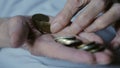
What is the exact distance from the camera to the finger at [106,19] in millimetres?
647

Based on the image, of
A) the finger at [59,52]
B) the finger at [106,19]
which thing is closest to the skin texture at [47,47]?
the finger at [59,52]

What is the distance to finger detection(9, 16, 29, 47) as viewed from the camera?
0.57 m

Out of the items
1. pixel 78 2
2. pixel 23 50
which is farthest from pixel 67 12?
pixel 23 50

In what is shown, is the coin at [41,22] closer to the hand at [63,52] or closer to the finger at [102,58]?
the hand at [63,52]

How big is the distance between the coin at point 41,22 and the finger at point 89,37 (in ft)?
0.30

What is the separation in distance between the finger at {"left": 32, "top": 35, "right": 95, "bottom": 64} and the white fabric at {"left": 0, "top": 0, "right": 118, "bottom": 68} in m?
0.04

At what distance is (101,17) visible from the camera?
649mm

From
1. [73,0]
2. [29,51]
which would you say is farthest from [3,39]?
[73,0]

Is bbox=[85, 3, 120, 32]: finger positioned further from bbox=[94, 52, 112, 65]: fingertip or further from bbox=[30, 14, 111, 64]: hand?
bbox=[94, 52, 112, 65]: fingertip

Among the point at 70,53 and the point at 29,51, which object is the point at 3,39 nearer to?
the point at 29,51

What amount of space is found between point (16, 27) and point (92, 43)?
0.16m

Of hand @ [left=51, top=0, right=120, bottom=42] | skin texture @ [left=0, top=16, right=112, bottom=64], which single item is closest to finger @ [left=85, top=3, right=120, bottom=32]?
hand @ [left=51, top=0, right=120, bottom=42]

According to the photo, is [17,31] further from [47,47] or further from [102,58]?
[102,58]

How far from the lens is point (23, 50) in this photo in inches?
27.3
